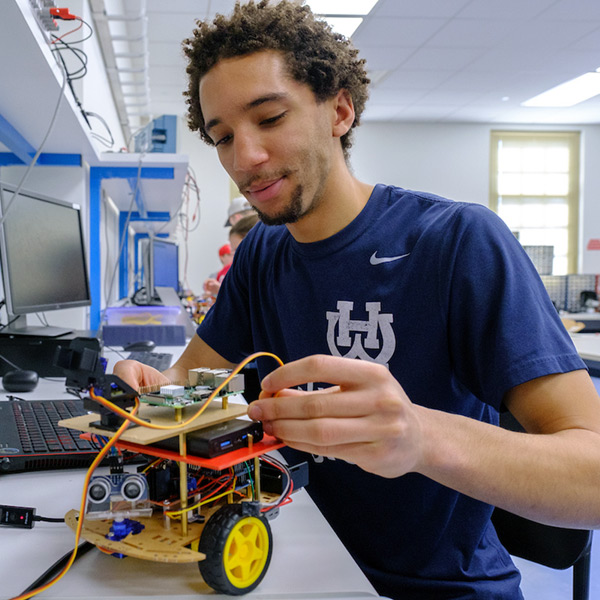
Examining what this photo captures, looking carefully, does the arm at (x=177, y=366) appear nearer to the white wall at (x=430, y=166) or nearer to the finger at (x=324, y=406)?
the finger at (x=324, y=406)

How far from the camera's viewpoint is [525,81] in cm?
529

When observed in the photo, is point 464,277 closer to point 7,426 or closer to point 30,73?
point 7,426

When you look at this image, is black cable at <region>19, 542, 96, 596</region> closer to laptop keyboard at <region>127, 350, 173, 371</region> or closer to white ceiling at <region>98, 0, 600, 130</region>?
laptop keyboard at <region>127, 350, 173, 371</region>

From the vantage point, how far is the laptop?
770mm

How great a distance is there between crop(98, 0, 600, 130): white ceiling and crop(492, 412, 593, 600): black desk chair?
8.47ft

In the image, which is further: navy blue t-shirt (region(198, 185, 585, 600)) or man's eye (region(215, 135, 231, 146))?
man's eye (region(215, 135, 231, 146))

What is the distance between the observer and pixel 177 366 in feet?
3.43

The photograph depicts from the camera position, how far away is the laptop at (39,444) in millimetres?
770

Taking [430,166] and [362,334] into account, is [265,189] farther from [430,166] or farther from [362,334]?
[430,166]

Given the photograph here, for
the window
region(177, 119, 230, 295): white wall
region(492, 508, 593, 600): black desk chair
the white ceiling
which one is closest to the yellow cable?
region(492, 508, 593, 600): black desk chair

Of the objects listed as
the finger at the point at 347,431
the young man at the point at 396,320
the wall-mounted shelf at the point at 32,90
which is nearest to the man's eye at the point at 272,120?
the young man at the point at 396,320

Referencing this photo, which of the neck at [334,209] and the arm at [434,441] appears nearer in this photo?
the arm at [434,441]

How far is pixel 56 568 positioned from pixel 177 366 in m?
0.54

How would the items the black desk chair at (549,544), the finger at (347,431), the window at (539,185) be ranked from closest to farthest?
the finger at (347,431), the black desk chair at (549,544), the window at (539,185)
